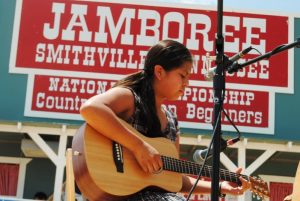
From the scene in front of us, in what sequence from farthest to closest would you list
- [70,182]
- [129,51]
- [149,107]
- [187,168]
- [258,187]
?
1. [129,51]
2. [258,187]
3. [187,168]
4. [149,107]
5. [70,182]

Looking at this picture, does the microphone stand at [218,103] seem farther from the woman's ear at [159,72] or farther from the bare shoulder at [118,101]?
the bare shoulder at [118,101]

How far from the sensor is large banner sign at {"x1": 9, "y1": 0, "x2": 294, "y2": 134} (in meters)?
11.1

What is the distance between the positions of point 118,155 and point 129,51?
8.83 meters

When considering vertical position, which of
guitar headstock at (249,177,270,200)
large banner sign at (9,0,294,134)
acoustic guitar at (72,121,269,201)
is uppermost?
large banner sign at (9,0,294,134)

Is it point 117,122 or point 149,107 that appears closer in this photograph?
point 117,122

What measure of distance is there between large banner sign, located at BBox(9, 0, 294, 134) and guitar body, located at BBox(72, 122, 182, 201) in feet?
26.3

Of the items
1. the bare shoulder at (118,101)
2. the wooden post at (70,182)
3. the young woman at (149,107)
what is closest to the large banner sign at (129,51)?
the young woman at (149,107)

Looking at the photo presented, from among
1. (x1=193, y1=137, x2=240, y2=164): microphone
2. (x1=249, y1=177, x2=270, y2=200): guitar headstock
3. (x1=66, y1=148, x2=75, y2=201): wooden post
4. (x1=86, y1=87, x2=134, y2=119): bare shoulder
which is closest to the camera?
(x1=66, y1=148, x2=75, y2=201): wooden post

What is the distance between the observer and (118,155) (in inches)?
108

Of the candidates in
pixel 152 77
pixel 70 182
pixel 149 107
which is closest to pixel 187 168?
pixel 149 107

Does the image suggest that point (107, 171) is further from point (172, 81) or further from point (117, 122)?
point (172, 81)

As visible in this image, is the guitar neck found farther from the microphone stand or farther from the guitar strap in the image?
the guitar strap

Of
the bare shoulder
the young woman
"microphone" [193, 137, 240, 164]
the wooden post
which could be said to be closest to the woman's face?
the young woman

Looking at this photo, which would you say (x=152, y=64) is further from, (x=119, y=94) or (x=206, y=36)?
(x=206, y=36)
